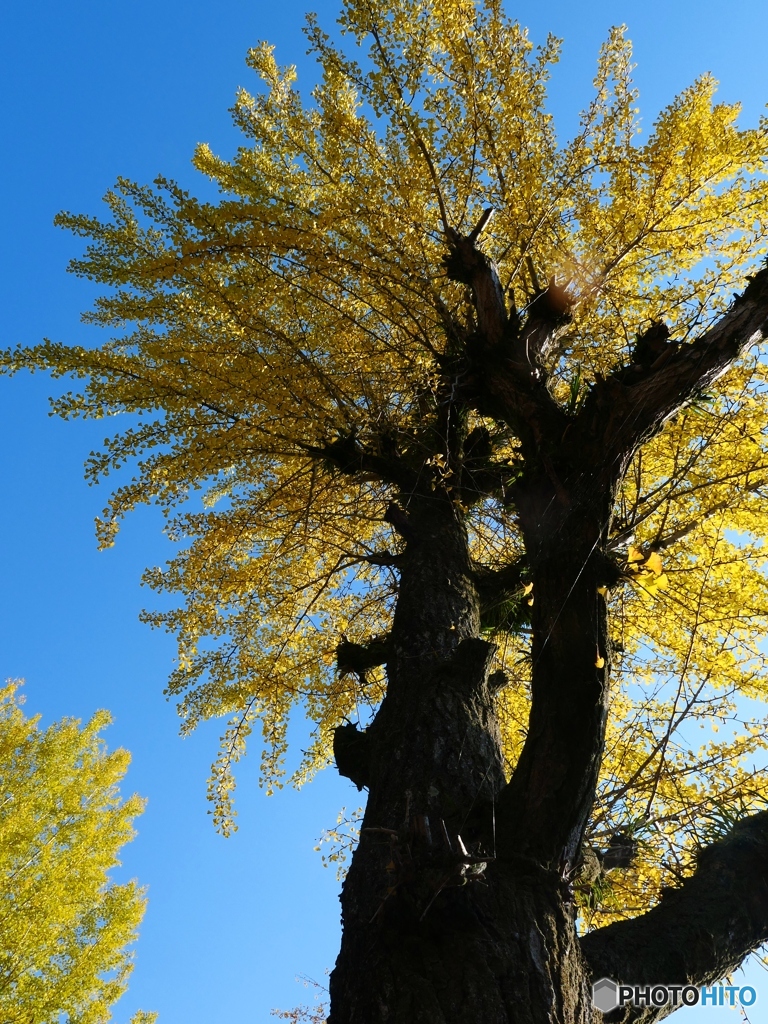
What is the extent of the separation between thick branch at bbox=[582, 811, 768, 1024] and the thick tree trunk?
0.19 m

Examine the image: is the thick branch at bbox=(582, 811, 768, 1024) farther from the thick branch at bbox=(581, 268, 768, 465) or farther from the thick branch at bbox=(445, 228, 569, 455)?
the thick branch at bbox=(445, 228, 569, 455)

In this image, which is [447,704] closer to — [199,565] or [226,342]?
[199,565]

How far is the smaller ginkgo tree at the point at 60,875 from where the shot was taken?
4961 mm

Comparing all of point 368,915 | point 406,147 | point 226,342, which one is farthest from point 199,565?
point 406,147

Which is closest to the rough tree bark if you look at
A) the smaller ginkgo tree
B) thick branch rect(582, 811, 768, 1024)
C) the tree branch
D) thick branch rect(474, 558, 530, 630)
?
thick branch rect(582, 811, 768, 1024)

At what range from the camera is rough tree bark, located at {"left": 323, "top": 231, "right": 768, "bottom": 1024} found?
5.32 ft

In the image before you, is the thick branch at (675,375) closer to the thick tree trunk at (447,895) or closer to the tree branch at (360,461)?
the thick tree trunk at (447,895)

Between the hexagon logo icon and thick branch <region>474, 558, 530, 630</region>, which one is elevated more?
thick branch <region>474, 558, 530, 630</region>

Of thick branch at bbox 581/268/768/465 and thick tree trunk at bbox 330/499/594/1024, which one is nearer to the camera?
thick tree trunk at bbox 330/499/594/1024

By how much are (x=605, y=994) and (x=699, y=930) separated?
33 cm

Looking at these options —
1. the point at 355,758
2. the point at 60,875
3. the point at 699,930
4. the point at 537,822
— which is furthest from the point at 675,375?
the point at 60,875

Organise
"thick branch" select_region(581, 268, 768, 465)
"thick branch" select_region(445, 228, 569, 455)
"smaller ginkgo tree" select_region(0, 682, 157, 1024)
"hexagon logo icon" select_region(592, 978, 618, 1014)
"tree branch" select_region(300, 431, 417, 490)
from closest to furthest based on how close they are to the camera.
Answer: "hexagon logo icon" select_region(592, 978, 618, 1014) < "thick branch" select_region(581, 268, 768, 465) < "thick branch" select_region(445, 228, 569, 455) < "tree branch" select_region(300, 431, 417, 490) < "smaller ginkgo tree" select_region(0, 682, 157, 1024)

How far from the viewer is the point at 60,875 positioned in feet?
18.1

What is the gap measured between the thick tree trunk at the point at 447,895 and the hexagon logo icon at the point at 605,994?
0.13 metres
